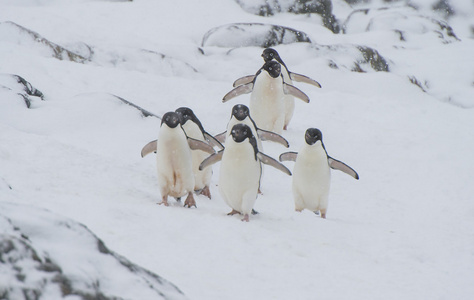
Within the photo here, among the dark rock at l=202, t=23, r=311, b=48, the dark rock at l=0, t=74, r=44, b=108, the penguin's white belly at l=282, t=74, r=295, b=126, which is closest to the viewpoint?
the dark rock at l=0, t=74, r=44, b=108

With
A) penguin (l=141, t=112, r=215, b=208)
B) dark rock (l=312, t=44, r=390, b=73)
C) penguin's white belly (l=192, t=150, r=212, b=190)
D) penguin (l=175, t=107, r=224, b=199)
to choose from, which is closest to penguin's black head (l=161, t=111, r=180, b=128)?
penguin (l=141, t=112, r=215, b=208)

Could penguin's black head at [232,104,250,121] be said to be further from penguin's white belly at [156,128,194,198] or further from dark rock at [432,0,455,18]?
dark rock at [432,0,455,18]

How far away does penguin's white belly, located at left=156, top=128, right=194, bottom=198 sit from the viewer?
17.0 feet

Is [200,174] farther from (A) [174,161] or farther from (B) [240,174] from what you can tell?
(B) [240,174]

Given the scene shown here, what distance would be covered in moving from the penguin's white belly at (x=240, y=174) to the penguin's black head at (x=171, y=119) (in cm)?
49

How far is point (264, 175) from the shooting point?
718 centimetres

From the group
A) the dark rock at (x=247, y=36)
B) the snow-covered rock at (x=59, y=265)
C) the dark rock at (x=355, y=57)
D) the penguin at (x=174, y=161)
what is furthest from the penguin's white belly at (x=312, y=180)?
the dark rock at (x=247, y=36)

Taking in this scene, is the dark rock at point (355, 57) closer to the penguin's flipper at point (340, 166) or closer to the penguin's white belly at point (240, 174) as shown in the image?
the penguin's flipper at point (340, 166)

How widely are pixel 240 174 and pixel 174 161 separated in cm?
58

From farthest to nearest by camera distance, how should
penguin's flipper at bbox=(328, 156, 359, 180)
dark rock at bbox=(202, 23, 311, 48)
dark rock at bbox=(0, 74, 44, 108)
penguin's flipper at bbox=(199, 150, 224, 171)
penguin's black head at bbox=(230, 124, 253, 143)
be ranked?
dark rock at bbox=(202, 23, 311, 48) → dark rock at bbox=(0, 74, 44, 108) → penguin's flipper at bbox=(328, 156, 359, 180) → penguin's flipper at bbox=(199, 150, 224, 171) → penguin's black head at bbox=(230, 124, 253, 143)

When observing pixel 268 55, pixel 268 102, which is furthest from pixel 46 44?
pixel 268 102

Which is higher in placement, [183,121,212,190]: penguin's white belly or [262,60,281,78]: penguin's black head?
[262,60,281,78]: penguin's black head

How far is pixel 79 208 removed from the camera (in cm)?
381

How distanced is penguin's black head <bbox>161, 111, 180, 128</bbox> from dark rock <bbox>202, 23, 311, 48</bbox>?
36.8ft
